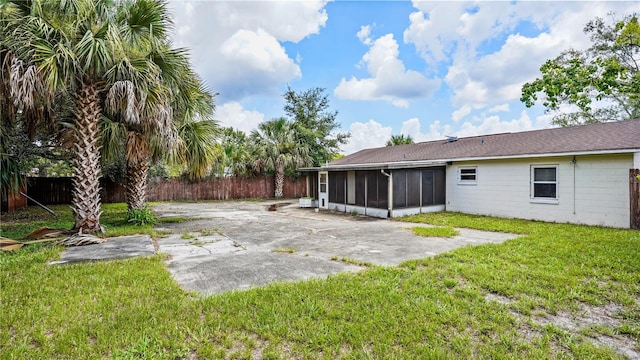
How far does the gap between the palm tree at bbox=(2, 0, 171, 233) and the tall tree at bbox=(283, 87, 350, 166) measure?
18077 mm

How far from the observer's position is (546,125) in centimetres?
2286

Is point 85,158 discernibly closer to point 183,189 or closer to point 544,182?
point 183,189

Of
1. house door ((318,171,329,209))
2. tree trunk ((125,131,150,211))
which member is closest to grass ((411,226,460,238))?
house door ((318,171,329,209))

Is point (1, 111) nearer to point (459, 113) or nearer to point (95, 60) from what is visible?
point (95, 60)

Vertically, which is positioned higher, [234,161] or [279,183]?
Answer: [234,161]

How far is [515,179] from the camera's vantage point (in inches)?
420

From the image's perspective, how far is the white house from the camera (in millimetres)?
8531

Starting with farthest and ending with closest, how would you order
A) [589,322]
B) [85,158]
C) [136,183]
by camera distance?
[136,183]
[85,158]
[589,322]

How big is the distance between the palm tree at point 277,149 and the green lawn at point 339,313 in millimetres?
15662

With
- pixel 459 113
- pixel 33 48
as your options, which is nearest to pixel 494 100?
pixel 459 113

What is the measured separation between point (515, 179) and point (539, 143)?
162 cm

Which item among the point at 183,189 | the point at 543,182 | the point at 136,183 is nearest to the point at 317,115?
the point at 183,189

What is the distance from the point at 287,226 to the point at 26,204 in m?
12.7

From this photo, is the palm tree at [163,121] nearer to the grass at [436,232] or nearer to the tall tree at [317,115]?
the grass at [436,232]
